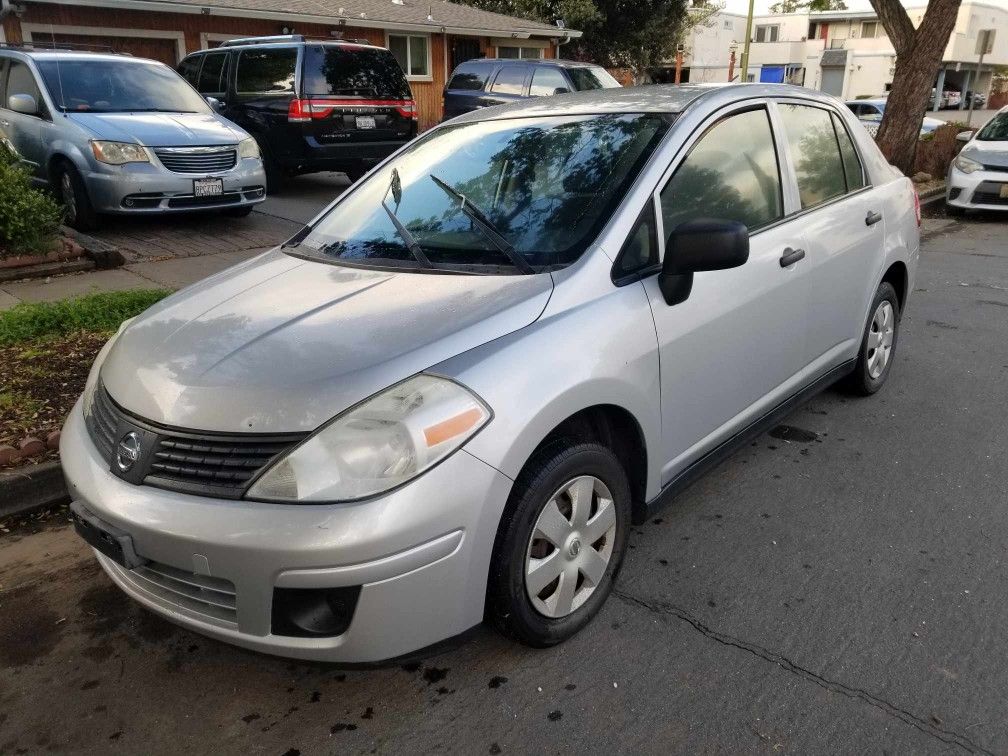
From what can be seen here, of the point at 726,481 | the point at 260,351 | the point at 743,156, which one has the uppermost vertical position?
the point at 743,156

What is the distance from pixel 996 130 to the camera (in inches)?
476

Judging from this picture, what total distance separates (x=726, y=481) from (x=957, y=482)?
1.05 metres

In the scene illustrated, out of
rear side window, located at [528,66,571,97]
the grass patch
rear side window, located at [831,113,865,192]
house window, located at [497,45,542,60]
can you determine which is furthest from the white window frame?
rear side window, located at [831,113,865,192]

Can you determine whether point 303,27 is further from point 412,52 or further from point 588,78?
point 588,78

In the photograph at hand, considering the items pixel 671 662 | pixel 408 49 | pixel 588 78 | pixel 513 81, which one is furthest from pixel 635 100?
pixel 408 49

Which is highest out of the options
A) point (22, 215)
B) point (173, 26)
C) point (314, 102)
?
point (173, 26)

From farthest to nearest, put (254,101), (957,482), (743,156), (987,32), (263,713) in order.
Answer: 1. (987,32)
2. (254,101)
3. (957,482)
4. (743,156)
5. (263,713)

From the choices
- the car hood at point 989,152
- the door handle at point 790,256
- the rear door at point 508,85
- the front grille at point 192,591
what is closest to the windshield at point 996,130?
the car hood at point 989,152

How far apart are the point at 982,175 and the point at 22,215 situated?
1136 cm

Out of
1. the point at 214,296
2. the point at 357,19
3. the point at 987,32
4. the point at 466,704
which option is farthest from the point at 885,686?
the point at 357,19

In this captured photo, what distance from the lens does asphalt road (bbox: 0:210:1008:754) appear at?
2.38m

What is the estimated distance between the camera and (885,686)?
8.29 ft

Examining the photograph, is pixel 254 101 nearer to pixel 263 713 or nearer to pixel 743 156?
pixel 743 156

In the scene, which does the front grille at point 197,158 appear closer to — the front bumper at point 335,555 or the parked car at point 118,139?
the parked car at point 118,139
